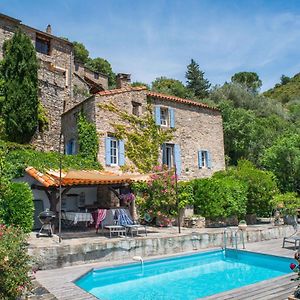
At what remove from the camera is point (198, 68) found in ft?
157

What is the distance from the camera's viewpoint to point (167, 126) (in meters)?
21.7

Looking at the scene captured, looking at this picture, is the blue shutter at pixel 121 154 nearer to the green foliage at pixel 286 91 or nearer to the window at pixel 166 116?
the window at pixel 166 116

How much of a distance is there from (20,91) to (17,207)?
11043 mm

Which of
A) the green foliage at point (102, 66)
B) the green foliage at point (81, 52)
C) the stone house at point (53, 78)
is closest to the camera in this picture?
the stone house at point (53, 78)

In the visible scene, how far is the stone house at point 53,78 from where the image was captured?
2378cm

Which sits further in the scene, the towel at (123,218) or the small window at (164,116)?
the small window at (164,116)

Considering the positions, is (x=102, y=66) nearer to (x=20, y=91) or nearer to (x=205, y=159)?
(x=20, y=91)

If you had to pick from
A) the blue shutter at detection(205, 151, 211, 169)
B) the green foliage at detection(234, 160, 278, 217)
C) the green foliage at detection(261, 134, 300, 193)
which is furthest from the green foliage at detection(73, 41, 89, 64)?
the green foliage at detection(234, 160, 278, 217)

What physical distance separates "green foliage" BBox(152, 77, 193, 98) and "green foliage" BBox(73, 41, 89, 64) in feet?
40.4

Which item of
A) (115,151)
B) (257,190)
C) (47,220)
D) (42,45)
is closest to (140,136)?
(115,151)

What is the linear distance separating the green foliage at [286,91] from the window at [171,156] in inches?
2201

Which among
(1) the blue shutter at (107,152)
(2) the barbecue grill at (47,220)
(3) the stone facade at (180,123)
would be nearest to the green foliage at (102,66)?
(3) the stone facade at (180,123)

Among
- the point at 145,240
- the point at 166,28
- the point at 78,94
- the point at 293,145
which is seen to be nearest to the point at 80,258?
the point at 145,240

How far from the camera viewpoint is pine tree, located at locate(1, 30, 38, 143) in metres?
20.4
